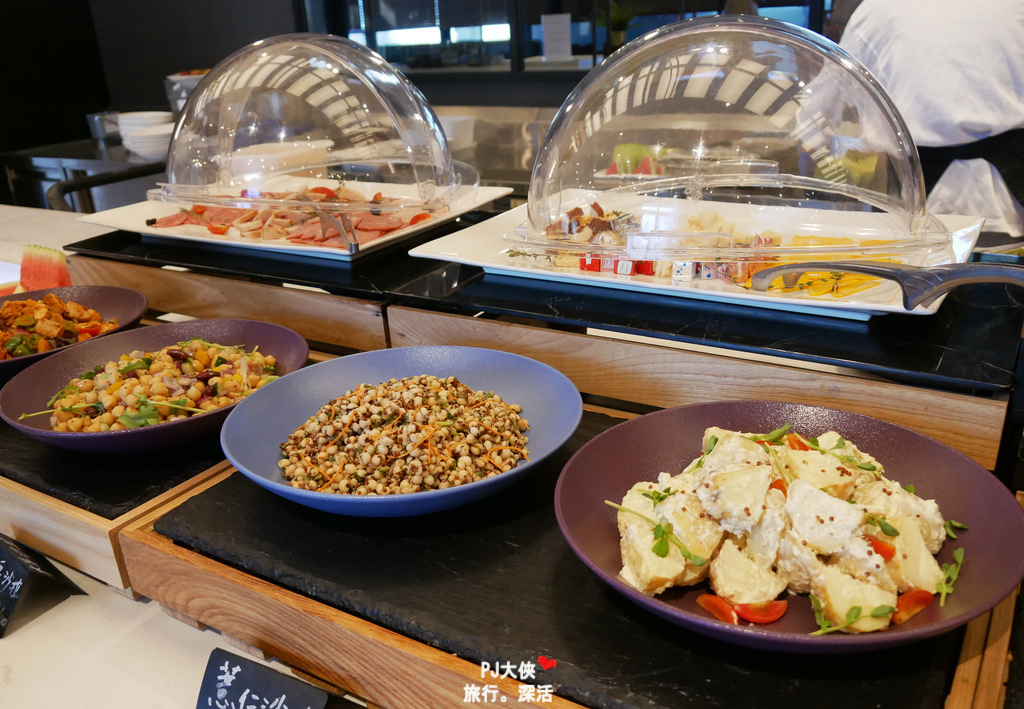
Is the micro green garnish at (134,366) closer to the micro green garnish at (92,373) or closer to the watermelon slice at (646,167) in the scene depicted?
the micro green garnish at (92,373)

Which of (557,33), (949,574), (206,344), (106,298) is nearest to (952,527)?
(949,574)

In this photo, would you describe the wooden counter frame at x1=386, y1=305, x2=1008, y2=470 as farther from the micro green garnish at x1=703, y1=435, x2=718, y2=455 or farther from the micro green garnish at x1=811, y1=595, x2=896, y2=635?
the micro green garnish at x1=811, y1=595, x2=896, y2=635

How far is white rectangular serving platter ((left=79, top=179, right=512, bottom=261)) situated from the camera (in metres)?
1.39

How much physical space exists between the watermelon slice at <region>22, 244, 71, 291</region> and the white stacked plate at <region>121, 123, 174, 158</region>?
2.49 m

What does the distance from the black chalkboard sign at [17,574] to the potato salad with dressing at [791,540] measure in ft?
2.40

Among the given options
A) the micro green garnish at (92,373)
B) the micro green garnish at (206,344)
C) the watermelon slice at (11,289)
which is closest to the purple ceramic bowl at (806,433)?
the micro green garnish at (206,344)

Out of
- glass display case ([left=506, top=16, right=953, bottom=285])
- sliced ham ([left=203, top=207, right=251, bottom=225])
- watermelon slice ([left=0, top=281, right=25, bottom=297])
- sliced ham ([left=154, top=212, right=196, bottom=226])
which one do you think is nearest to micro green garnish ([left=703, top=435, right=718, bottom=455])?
glass display case ([left=506, top=16, right=953, bottom=285])

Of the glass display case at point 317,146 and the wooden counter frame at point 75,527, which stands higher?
the glass display case at point 317,146

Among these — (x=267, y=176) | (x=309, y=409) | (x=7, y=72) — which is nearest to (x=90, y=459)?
(x=309, y=409)

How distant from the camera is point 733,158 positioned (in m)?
1.27

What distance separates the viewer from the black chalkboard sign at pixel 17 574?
36.2 inches

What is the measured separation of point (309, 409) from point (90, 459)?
307mm

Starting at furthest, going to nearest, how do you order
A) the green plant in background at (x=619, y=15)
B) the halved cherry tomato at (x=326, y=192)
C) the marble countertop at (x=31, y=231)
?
the green plant in background at (x=619, y=15), the marble countertop at (x=31, y=231), the halved cherry tomato at (x=326, y=192)

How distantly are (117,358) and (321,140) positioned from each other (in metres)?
0.66
